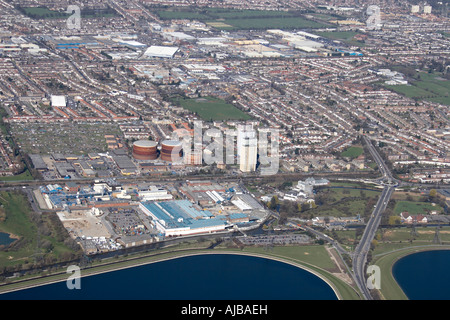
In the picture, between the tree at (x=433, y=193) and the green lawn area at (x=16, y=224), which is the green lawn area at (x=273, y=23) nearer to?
the tree at (x=433, y=193)

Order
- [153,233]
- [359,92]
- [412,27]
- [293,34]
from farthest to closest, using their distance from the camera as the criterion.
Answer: [412,27], [293,34], [359,92], [153,233]

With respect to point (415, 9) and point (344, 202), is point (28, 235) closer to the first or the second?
point (344, 202)

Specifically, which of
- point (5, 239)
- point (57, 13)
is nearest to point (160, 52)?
point (57, 13)

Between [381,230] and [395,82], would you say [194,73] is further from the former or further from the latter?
[381,230]

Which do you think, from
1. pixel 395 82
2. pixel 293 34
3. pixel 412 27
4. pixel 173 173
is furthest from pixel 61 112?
pixel 412 27

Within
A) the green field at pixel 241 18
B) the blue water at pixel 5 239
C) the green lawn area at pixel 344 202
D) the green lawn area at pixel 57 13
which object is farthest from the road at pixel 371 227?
the green lawn area at pixel 57 13
